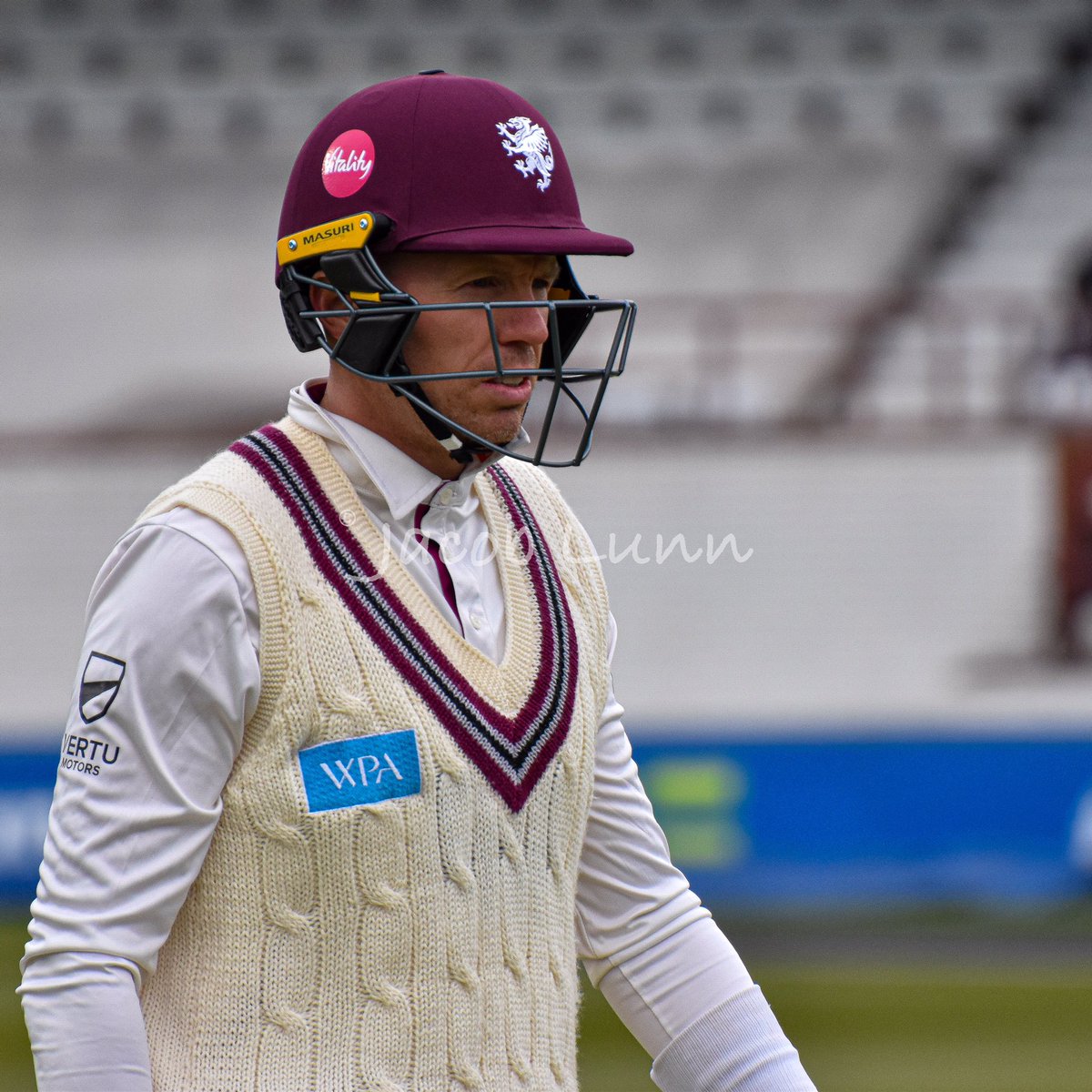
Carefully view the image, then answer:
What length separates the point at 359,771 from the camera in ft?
4.80

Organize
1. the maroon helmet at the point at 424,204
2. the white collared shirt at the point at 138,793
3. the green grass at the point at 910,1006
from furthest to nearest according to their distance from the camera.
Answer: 1. the green grass at the point at 910,1006
2. the maroon helmet at the point at 424,204
3. the white collared shirt at the point at 138,793

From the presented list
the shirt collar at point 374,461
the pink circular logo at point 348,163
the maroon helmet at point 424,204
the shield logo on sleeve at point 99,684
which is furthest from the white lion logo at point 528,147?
the shield logo on sleeve at point 99,684

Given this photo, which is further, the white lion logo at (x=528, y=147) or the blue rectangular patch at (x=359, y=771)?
the white lion logo at (x=528, y=147)

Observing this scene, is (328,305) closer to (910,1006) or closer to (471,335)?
(471,335)

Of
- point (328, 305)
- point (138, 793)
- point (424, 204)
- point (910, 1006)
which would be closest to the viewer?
point (138, 793)

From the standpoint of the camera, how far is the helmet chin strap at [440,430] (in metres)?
1.58

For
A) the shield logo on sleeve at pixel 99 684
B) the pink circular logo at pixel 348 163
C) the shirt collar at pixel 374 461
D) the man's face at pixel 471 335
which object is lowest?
the shield logo on sleeve at pixel 99 684

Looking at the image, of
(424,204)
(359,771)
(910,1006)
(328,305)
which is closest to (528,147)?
(424,204)

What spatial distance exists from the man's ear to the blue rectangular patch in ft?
1.29

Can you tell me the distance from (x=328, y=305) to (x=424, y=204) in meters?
0.16

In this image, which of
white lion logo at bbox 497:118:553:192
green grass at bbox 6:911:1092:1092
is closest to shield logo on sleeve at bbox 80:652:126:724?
white lion logo at bbox 497:118:553:192

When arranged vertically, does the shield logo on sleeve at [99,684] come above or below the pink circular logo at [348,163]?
below

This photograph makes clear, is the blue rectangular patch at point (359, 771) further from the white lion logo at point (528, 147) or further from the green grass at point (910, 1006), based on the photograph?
the green grass at point (910, 1006)

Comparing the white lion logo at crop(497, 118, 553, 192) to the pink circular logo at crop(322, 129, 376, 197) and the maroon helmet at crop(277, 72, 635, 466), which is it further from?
the pink circular logo at crop(322, 129, 376, 197)
